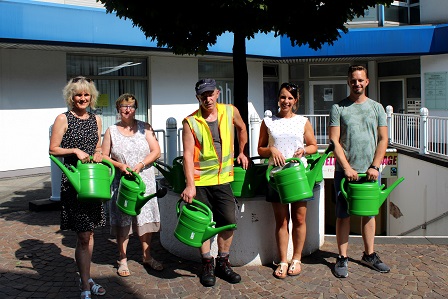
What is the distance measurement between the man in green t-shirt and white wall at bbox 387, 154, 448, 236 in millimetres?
6198

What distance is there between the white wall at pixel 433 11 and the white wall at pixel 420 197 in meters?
5.46

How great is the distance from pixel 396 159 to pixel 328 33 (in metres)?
8.19

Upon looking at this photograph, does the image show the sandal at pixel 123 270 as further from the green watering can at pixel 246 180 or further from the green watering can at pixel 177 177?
the green watering can at pixel 246 180

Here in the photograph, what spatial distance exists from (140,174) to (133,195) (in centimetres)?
34

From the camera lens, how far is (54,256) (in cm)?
529

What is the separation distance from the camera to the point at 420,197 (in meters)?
11.6

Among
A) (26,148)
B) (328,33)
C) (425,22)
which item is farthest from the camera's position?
(425,22)

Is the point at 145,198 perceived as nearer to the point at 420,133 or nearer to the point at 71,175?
the point at 71,175

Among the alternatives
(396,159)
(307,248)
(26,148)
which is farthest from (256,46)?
(307,248)

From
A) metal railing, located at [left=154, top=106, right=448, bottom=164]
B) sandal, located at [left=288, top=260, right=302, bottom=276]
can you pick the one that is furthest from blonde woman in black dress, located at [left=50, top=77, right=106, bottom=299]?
metal railing, located at [left=154, top=106, right=448, bottom=164]

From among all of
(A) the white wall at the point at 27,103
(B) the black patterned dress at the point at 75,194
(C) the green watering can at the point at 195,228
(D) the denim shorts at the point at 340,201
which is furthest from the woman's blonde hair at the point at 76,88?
(A) the white wall at the point at 27,103

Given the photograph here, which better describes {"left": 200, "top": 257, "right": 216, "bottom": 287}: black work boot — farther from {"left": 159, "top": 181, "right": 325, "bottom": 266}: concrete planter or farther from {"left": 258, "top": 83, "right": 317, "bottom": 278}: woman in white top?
{"left": 258, "top": 83, "right": 317, "bottom": 278}: woman in white top

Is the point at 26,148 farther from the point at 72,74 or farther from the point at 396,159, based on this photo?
the point at 396,159

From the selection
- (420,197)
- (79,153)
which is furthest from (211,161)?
(420,197)
